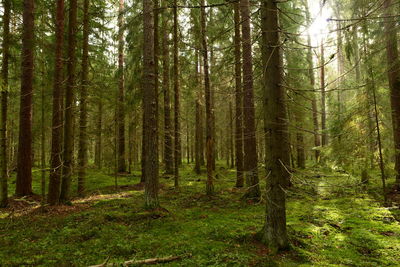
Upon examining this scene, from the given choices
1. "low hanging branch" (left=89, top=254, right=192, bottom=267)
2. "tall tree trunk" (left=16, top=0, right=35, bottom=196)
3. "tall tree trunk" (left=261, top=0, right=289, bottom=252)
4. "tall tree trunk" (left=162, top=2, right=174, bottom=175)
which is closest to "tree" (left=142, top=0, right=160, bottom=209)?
"tall tree trunk" (left=162, top=2, right=174, bottom=175)

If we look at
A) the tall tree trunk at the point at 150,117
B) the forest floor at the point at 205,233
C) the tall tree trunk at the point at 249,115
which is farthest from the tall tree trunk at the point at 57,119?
the tall tree trunk at the point at 249,115

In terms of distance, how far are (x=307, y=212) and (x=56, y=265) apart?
7827mm

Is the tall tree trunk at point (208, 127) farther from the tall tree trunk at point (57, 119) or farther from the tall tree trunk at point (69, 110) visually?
the tall tree trunk at point (57, 119)

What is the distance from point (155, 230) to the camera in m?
6.75

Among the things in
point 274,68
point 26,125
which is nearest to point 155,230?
point 274,68

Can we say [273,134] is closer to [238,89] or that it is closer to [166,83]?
[238,89]

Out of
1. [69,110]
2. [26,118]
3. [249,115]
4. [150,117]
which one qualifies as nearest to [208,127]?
[249,115]

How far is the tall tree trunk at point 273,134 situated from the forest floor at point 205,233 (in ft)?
1.00

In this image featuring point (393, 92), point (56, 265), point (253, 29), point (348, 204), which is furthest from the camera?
point (253, 29)

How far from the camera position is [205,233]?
641cm

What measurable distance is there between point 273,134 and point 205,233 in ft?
10.8

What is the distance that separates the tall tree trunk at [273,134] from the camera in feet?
16.6

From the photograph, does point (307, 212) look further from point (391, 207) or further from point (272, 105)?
point (272, 105)

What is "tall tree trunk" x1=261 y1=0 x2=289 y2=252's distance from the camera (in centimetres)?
505
